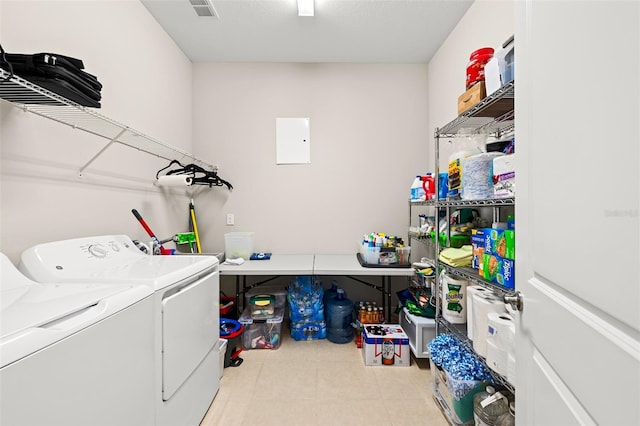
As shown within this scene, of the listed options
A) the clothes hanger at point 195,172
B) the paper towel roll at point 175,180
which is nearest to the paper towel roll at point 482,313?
the paper towel roll at point 175,180

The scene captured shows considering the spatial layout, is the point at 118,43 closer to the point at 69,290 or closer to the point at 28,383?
the point at 69,290

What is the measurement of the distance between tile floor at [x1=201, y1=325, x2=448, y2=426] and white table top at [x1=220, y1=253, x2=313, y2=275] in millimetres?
677

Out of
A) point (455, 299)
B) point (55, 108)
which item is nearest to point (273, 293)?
point (455, 299)

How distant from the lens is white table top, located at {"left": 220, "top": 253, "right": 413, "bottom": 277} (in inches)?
79.7

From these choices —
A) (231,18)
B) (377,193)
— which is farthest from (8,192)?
(377,193)

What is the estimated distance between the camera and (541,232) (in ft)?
2.08

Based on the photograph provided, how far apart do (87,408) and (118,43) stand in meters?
2.00

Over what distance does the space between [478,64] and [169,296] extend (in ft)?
5.97

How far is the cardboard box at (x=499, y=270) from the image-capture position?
1.06 meters

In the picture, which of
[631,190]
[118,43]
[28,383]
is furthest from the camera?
[118,43]

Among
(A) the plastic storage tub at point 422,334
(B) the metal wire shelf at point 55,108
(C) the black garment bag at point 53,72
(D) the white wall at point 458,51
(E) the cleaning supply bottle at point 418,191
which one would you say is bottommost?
(A) the plastic storage tub at point 422,334

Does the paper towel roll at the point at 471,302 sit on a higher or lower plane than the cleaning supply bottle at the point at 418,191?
lower

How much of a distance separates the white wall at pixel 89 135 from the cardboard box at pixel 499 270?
2.05m

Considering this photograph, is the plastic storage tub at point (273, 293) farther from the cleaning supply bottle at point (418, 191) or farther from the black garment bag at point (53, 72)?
the black garment bag at point (53, 72)
